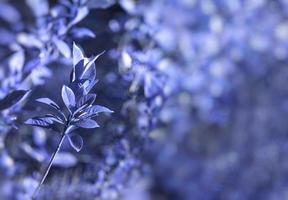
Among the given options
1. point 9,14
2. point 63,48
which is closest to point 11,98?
point 63,48

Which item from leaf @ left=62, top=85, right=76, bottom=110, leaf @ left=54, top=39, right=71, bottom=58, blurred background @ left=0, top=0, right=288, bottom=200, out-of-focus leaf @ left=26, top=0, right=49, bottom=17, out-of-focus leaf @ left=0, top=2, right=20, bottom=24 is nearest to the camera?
leaf @ left=62, top=85, right=76, bottom=110

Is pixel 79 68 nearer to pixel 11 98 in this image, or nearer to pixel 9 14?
pixel 11 98

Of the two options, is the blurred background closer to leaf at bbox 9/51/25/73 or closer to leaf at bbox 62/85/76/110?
leaf at bbox 9/51/25/73

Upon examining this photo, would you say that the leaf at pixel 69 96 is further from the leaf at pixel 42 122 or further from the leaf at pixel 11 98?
the leaf at pixel 11 98

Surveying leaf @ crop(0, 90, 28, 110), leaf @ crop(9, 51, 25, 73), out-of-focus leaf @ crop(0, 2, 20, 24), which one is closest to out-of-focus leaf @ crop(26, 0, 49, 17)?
leaf @ crop(9, 51, 25, 73)

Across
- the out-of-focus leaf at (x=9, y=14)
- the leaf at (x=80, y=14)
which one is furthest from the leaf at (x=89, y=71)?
the out-of-focus leaf at (x=9, y=14)
